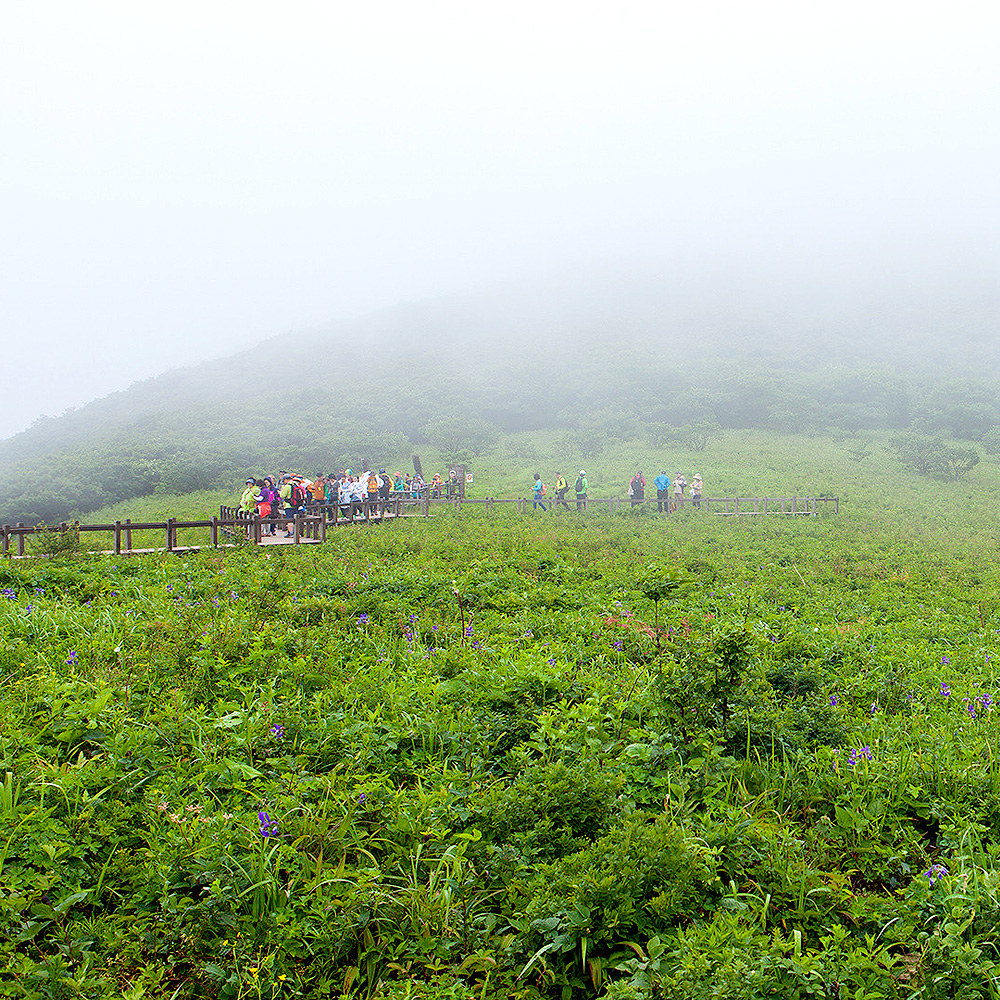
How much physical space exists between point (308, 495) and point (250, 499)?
8.13 feet

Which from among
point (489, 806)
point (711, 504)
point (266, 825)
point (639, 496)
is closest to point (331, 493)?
point (639, 496)

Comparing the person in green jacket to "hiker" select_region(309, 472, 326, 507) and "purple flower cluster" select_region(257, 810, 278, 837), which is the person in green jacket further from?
"purple flower cluster" select_region(257, 810, 278, 837)

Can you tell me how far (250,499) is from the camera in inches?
697

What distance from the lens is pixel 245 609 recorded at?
26.1 feet

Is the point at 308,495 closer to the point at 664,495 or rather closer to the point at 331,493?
the point at 331,493

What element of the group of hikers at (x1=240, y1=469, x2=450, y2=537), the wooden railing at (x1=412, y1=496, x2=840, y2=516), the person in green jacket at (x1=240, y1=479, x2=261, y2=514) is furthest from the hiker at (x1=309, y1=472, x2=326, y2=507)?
the person in green jacket at (x1=240, y1=479, x2=261, y2=514)

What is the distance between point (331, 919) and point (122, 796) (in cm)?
174

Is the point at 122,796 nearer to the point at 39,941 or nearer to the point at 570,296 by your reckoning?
the point at 39,941

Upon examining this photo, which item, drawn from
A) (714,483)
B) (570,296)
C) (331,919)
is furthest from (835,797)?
(570,296)

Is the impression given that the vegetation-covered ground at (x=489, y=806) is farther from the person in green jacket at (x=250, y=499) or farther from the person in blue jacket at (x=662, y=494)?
the person in blue jacket at (x=662, y=494)

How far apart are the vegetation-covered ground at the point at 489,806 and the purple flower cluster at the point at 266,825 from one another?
0.05ft

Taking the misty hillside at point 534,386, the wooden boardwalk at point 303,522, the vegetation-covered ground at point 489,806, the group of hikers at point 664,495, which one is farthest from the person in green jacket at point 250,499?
the misty hillside at point 534,386

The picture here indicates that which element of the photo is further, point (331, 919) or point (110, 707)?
point (110, 707)

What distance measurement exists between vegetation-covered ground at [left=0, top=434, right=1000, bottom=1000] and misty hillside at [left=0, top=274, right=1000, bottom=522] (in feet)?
120
